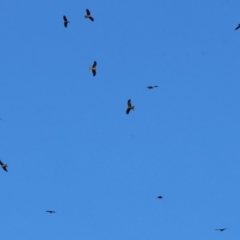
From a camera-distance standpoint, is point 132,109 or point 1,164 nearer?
point 132,109

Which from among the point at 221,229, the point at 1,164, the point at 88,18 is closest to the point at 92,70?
the point at 88,18

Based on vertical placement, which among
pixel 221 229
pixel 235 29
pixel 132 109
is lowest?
pixel 221 229

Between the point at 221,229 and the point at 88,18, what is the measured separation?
22995mm

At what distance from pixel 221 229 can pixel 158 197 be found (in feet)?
22.1

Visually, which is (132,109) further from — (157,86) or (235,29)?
(235,29)

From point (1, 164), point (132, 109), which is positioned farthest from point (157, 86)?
point (1, 164)

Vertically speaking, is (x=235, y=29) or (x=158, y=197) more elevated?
(x=235, y=29)

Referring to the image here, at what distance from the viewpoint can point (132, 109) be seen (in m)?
89.7

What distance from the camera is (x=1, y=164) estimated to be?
95.5 m

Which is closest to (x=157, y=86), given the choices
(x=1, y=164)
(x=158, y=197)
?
(x=158, y=197)

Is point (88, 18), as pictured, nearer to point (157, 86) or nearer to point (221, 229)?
point (157, 86)

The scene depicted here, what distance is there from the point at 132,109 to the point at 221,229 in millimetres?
14479

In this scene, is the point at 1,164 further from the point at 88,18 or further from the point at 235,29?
the point at 235,29

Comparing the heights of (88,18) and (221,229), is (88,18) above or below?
above
